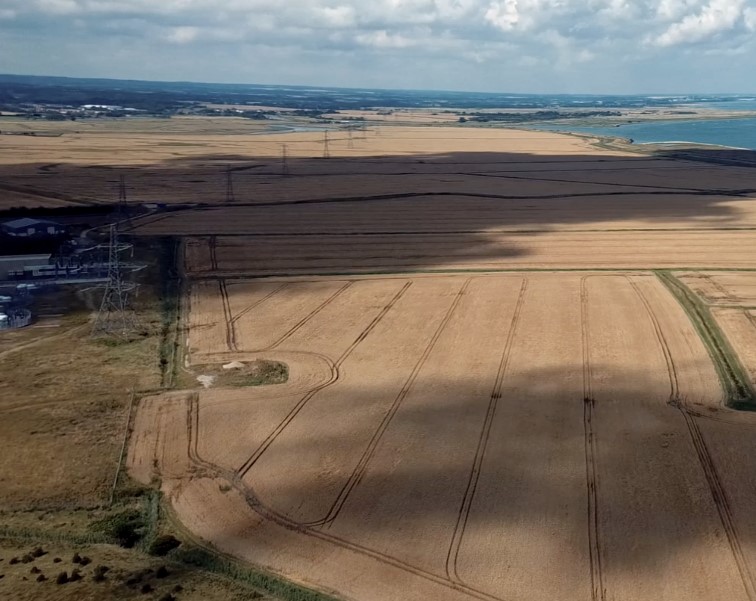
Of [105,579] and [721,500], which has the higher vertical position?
[721,500]

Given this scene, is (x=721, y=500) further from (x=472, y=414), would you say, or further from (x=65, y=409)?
(x=65, y=409)

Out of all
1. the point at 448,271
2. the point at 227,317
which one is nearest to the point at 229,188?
the point at 448,271

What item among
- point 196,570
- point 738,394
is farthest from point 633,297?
point 196,570

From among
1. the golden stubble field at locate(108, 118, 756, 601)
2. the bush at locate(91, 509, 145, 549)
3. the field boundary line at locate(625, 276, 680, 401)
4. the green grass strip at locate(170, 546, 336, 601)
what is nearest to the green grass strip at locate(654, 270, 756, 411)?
the golden stubble field at locate(108, 118, 756, 601)

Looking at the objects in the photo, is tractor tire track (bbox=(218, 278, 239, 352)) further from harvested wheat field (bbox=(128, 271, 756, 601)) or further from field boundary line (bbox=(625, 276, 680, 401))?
field boundary line (bbox=(625, 276, 680, 401))

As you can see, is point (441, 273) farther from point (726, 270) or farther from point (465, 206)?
point (465, 206)

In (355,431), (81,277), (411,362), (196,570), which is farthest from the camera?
(81,277)
